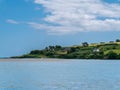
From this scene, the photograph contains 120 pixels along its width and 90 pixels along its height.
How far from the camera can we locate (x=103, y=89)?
6575cm

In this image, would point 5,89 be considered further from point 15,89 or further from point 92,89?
point 92,89

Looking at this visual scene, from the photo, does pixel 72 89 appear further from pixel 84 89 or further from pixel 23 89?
pixel 23 89

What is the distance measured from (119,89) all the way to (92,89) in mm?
4273

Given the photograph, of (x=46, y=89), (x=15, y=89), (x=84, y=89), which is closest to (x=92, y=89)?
(x=84, y=89)

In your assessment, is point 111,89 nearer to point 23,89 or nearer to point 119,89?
point 119,89

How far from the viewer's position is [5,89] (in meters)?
64.9

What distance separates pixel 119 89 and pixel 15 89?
651 inches

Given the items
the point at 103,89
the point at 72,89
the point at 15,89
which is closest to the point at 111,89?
the point at 103,89

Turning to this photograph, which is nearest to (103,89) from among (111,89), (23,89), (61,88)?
(111,89)

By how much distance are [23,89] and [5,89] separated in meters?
3.40

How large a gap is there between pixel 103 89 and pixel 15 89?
14.1 m

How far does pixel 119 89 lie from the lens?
214ft

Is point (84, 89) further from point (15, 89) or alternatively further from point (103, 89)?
point (15, 89)

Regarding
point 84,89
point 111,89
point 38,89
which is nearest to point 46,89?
point 38,89
